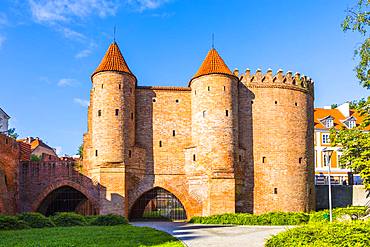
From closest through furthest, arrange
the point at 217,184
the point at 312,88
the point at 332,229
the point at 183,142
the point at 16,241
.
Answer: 1. the point at 332,229
2. the point at 16,241
3. the point at 217,184
4. the point at 183,142
5. the point at 312,88

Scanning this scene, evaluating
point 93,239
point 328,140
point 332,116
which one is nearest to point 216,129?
point 93,239

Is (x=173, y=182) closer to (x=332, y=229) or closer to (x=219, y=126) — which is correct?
(x=219, y=126)

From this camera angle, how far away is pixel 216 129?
1204 inches

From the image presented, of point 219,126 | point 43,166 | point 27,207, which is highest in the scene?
point 219,126

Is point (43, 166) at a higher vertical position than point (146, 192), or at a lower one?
higher

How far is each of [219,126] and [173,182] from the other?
5747mm

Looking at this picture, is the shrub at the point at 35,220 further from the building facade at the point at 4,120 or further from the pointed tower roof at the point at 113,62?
the building facade at the point at 4,120

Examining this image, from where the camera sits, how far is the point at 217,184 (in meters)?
29.8

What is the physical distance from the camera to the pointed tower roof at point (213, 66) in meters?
31.6

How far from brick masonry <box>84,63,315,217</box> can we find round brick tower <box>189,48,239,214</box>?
0.07 m

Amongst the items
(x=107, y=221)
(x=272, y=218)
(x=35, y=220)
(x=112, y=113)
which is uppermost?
(x=112, y=113)

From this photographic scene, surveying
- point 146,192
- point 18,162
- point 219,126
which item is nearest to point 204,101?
point 219,126

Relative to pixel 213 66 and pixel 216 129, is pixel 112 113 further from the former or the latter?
pixel 213 66

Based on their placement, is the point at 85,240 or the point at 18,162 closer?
the point at 85,240
